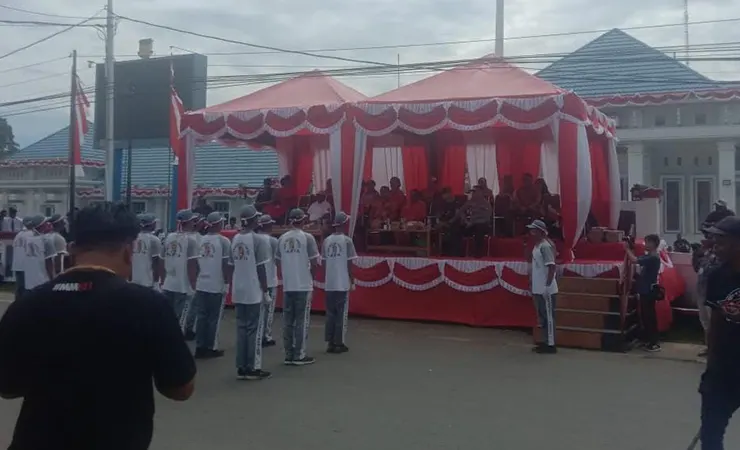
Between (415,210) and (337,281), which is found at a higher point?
(415,210)

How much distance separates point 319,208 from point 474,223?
384 centimetres

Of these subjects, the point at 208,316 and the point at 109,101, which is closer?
the point at 208,316

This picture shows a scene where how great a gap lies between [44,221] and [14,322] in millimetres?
10867

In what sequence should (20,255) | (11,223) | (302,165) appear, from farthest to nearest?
(11,223)
(302,165)
(20,255)

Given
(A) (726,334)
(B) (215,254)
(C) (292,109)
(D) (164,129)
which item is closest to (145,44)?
(D) (164,129)

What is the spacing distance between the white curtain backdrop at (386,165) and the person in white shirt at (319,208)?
253cm

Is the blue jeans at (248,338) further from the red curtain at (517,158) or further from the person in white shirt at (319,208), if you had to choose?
the red curtain at (517,158)

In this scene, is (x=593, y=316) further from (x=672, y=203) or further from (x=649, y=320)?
(x=672, y=203)

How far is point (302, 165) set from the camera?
2019cm

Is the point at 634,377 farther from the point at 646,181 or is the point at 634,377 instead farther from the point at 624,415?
the point at 646,181

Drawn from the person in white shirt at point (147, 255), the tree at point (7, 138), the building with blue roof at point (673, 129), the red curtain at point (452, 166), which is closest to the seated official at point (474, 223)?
the red curtain at point (452, 166)

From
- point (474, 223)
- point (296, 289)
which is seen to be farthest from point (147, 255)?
point (474, 223)

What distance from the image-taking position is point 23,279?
13031 millimetres

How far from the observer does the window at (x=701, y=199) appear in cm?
2267
